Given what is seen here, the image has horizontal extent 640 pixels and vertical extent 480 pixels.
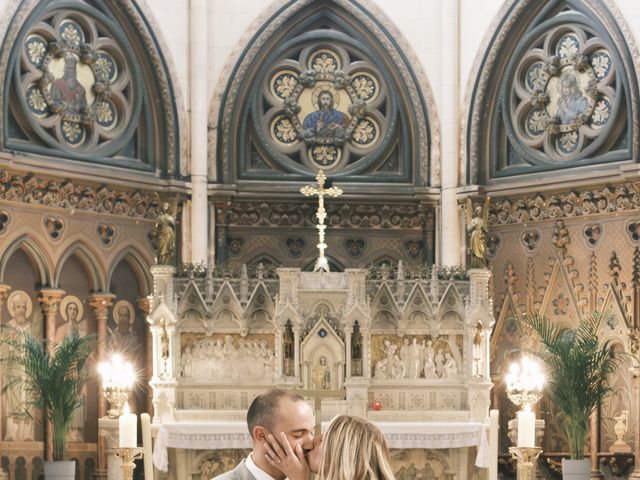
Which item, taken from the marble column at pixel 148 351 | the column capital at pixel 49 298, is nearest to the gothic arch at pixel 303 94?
the marble column at pixel 148 351

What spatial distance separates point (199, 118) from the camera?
1931 cm

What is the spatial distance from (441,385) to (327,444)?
11.3 metres

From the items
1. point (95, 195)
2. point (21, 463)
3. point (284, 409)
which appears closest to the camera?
point (284, 409)

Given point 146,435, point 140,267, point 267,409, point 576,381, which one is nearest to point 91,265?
point 140,267

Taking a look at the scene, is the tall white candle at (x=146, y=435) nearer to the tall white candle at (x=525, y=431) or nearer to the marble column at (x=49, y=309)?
the tall white candle at (x=525, y=431)

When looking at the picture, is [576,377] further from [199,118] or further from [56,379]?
[199,118]

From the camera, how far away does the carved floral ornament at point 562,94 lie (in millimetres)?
18312

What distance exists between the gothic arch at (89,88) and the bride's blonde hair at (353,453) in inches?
507

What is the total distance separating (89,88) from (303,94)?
10.9 ft

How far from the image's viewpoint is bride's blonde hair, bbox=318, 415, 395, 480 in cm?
445

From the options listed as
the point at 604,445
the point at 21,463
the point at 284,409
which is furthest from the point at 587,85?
the point at 284,409

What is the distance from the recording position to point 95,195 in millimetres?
18062

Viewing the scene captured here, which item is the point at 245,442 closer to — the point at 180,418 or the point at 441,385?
the point at 180,418

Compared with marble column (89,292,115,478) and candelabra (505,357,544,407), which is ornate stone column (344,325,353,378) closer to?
candelabra (505,357,544,407)
